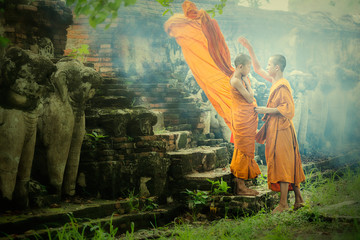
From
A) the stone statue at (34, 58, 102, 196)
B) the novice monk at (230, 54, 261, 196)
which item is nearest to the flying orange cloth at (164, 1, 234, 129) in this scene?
the novice monk at (230, 54, 261, 196)

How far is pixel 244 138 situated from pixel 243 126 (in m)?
0.15

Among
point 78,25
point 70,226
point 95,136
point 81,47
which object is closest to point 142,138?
point 95,136

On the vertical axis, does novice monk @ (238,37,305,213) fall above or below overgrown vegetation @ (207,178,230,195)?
above

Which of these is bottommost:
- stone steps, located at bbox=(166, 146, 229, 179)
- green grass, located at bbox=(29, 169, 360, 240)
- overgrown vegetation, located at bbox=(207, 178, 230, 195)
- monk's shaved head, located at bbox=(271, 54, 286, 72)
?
green grass, located at bbox=(29, 169, 360, 240)

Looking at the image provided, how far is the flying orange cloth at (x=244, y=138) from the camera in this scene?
184 inches

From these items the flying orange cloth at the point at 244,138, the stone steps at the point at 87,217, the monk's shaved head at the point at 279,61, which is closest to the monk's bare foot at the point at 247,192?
the flying orange cloth at the point at 244,138

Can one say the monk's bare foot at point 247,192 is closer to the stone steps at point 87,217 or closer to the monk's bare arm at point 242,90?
the stone steps at point 87,217

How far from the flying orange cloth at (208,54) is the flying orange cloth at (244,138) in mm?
643

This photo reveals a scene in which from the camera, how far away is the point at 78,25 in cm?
723

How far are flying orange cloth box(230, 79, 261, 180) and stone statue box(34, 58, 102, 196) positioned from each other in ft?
5.99

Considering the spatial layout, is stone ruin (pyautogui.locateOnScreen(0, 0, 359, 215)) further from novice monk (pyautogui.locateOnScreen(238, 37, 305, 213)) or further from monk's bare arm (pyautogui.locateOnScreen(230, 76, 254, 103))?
A: monk's bare arm (pyautogui.locateOnScreen(230, 76, 254, 103))

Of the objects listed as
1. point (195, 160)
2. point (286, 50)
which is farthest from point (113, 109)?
point (286, 50)

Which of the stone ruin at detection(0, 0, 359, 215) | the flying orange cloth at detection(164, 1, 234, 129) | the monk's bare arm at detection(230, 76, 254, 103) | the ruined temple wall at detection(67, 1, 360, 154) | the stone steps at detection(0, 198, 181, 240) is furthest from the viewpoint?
the ruined temple wall at detection(67, 1, 360, 154)

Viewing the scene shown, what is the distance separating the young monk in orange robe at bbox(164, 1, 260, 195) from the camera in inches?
185
